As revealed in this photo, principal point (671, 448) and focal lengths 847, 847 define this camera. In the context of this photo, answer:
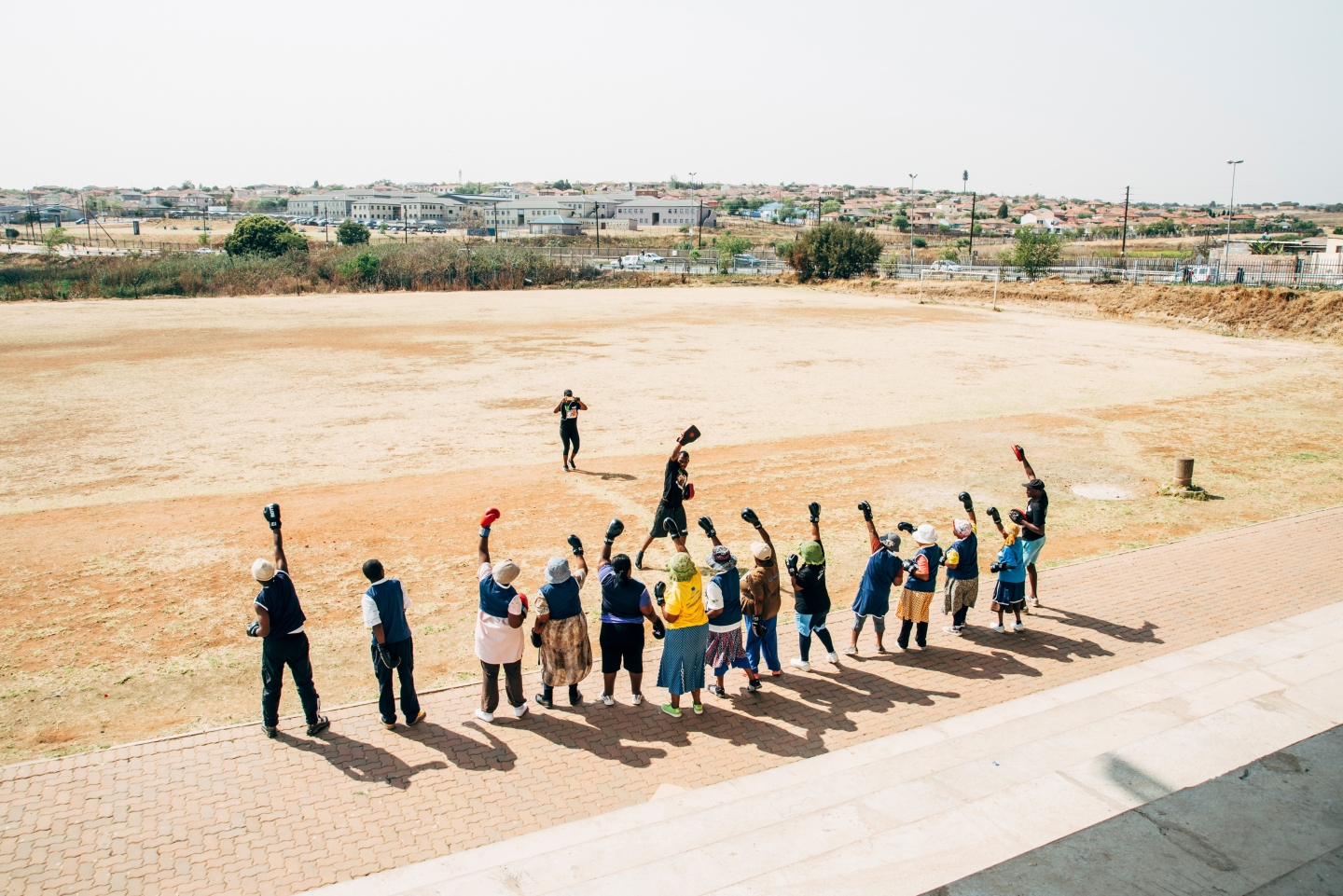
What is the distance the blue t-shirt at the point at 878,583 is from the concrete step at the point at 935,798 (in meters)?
1.42

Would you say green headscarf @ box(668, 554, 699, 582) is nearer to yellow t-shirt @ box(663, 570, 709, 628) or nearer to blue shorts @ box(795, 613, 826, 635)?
yellow t-shirt @ box(663, 570, 709, 628)

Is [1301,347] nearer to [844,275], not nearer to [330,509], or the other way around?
[844,275]

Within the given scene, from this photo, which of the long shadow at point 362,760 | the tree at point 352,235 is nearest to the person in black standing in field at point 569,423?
the long shadow at point 362,760

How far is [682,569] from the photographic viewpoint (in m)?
7.32

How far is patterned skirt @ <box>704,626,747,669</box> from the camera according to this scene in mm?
7777

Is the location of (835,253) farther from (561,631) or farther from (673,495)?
(561,631)

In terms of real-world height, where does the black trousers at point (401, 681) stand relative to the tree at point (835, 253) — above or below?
below

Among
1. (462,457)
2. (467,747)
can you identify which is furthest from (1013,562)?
(462,457)

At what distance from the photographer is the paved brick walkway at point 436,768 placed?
5688 millimetres

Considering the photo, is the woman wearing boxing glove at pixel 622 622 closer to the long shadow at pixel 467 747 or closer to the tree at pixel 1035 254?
the long shadow at pixel 467 747

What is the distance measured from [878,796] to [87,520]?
42.8 feet

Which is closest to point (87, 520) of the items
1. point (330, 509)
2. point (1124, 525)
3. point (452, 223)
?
point (330, 509)

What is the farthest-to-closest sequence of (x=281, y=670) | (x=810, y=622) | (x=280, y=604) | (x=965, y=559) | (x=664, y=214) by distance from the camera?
(x=664, y=214), (x=965, y=559), (x=810, y=622), (x=281, y=670), (x=280, y=604)

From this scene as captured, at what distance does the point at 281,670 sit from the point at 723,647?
384 centimetres
